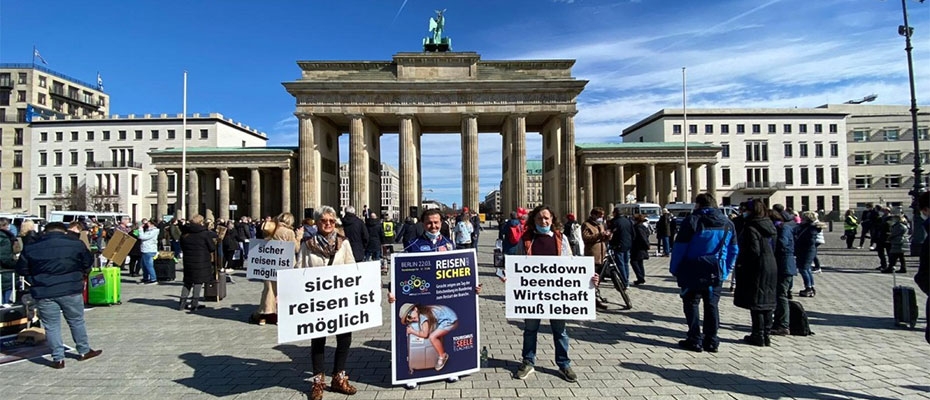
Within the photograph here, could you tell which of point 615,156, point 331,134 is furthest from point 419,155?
point 615,156

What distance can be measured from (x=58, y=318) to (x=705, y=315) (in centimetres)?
831

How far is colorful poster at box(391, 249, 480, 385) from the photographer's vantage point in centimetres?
466

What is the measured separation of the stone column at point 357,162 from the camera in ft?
142

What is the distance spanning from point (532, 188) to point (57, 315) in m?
141

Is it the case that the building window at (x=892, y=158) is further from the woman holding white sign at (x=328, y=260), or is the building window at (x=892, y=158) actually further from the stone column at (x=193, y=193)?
the stone column at (x=193, y=193)

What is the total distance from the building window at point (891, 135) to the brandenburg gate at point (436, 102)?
2239 inches

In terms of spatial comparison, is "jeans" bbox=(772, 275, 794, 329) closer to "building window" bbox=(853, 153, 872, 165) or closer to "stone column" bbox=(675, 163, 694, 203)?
"stone column" bbox=(675, 163, 694, 203)

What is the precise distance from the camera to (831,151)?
67.1 metres

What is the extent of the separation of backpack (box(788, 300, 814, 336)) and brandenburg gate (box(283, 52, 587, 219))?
36.0 meters

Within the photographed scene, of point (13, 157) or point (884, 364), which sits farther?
point (13, 157)

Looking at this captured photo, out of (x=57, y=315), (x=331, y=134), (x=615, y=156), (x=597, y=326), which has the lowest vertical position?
(x=597, y=326)

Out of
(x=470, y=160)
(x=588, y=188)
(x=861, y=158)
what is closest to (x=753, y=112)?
(x=861, y=158)

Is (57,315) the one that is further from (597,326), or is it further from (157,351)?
(597,326)

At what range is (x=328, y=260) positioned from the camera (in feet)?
15.5
